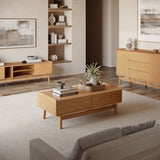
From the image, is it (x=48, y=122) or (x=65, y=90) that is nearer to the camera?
(x=65, y=90)

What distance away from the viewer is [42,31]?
7863mm

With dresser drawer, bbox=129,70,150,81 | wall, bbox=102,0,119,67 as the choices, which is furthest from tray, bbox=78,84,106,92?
wall, bbox=102,0,119,67

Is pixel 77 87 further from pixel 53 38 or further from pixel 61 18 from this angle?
pixel 61 18

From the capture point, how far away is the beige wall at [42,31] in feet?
24.1

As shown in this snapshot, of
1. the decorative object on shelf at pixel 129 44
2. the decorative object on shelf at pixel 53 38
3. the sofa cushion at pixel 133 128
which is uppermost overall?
the decorative object on shelf at pixel 53 38

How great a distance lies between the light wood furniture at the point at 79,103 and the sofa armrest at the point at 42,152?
6.06 feet

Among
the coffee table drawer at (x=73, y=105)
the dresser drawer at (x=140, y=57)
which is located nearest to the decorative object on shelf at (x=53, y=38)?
the dresser drawer at (x=140, y=57)

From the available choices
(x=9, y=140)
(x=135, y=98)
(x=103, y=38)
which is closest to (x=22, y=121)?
(x=9, y=140)

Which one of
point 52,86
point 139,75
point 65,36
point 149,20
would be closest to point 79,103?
point 52,86

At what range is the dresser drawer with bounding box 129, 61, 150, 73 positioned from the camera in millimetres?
6704

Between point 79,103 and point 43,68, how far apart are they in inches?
122

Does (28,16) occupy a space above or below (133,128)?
above

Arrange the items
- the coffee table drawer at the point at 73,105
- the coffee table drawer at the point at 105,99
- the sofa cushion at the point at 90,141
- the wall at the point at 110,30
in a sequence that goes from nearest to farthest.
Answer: the sofa cushion at the point at 90,141 < the coffee table drawer at the point at 73,105 < the coffee table drawer at the point at 105,99 < the wall at the point at 110,30

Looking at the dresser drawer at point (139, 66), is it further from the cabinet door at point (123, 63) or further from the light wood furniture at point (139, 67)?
the cabinet door at point (123, 63)
